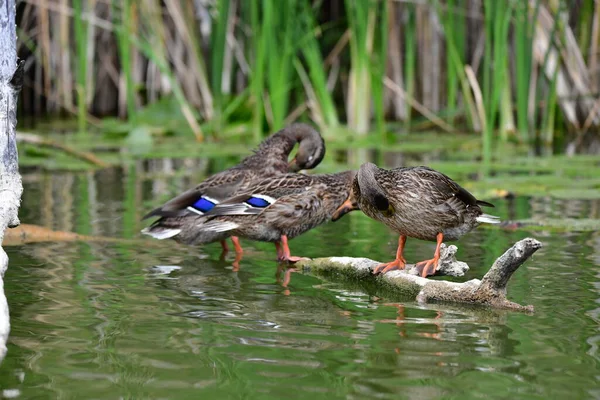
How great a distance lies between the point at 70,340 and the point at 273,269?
1.89 meters

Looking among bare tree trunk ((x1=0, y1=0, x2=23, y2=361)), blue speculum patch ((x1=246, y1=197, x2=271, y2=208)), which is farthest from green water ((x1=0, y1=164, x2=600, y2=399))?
bare tree trunk ((x1=0, y1=0, x2=23, y2=361))

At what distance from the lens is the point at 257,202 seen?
5910 millimetres

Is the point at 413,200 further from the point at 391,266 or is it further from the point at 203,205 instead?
the point at 203,205

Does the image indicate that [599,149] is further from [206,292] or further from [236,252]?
[206,292]

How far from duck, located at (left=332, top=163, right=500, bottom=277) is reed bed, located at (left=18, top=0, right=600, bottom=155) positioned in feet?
14.2

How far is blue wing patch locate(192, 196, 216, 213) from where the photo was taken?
604cm

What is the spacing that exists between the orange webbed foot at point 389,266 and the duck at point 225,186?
1.26 meters

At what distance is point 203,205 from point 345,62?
10318 millimetres

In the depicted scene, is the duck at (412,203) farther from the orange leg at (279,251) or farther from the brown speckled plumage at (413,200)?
the orange leg at (279,251)

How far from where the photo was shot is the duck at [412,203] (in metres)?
5.01

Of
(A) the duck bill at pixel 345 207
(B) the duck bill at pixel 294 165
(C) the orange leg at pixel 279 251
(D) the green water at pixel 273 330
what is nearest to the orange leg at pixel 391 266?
(D) the green water at pixel 273 330

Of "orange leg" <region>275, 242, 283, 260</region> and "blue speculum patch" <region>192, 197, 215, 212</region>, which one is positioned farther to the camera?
"blue speculum patch" <region>192, 197, 215, 212</region>

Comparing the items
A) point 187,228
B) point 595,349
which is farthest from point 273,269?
point 595,349

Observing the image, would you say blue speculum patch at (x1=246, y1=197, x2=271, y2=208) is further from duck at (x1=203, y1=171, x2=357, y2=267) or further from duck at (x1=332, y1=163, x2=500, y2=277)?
duck at (x1=332, y1=163, x2=500, y2=277)
